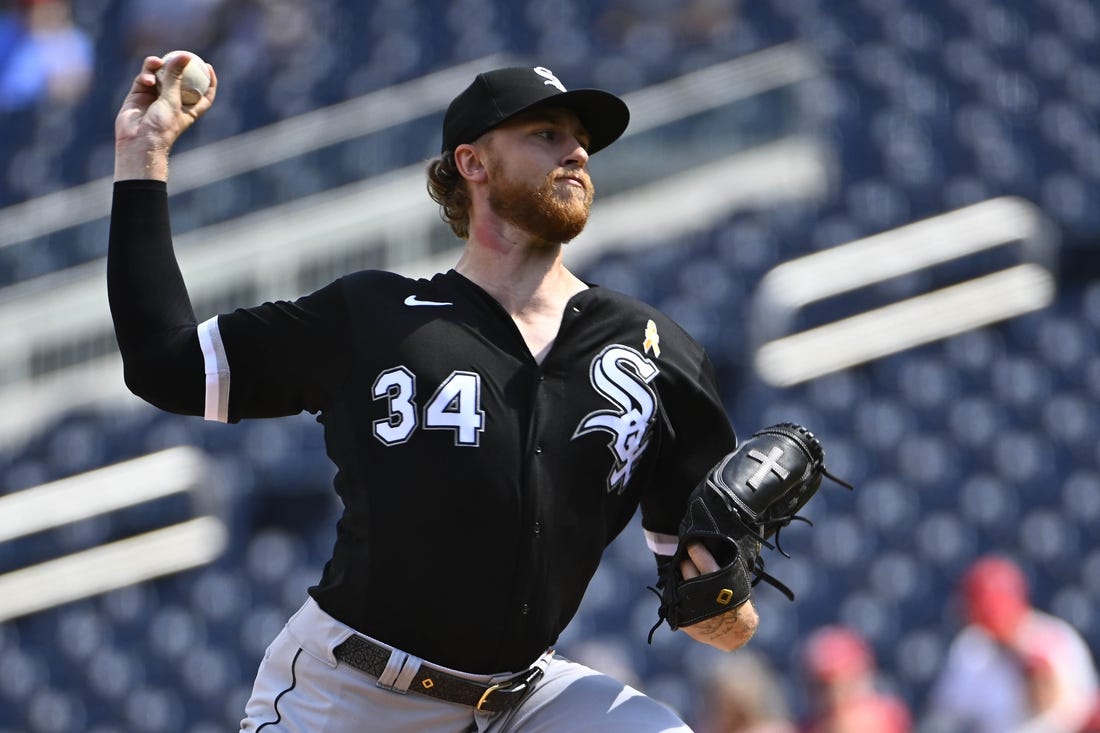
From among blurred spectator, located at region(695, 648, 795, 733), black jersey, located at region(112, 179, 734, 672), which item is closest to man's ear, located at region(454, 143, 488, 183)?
black jersey, located at region(112, 179, 734, 672)

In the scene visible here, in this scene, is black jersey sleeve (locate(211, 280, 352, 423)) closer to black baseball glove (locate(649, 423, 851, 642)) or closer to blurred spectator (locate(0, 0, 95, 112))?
black baseball glove (locate(649, 423, 851, 642))

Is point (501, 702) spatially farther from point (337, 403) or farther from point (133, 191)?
point (133, 191)

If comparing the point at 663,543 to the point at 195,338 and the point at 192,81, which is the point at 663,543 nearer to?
the point at 195,338

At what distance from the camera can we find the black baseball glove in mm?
2553

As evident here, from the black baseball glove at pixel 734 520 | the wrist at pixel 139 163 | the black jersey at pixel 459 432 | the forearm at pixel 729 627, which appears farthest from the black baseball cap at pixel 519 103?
the forearm at pixel 729 627

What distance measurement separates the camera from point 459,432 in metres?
2.53

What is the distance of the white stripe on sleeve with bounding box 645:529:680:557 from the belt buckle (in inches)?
13.4

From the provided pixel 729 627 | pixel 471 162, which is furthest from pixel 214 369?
pixel 729 627

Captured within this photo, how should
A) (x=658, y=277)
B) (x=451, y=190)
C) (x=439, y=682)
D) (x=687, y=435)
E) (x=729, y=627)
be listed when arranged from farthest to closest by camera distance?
(x=658, y=277), (x=451, y=190), (x=687, y=435), (x=729, y=627), (x=439, y=682)

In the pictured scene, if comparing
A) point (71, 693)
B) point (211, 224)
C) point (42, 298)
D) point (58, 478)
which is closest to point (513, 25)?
point (211, 224)

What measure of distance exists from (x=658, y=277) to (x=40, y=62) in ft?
13.8

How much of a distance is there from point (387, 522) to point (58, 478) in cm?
582

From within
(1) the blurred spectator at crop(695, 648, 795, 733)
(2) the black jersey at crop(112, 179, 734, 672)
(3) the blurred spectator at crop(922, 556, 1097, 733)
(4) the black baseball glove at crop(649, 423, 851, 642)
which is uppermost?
(2) the black jersey at crop(112, 179, 734, 672)

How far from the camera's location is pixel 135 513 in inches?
300
